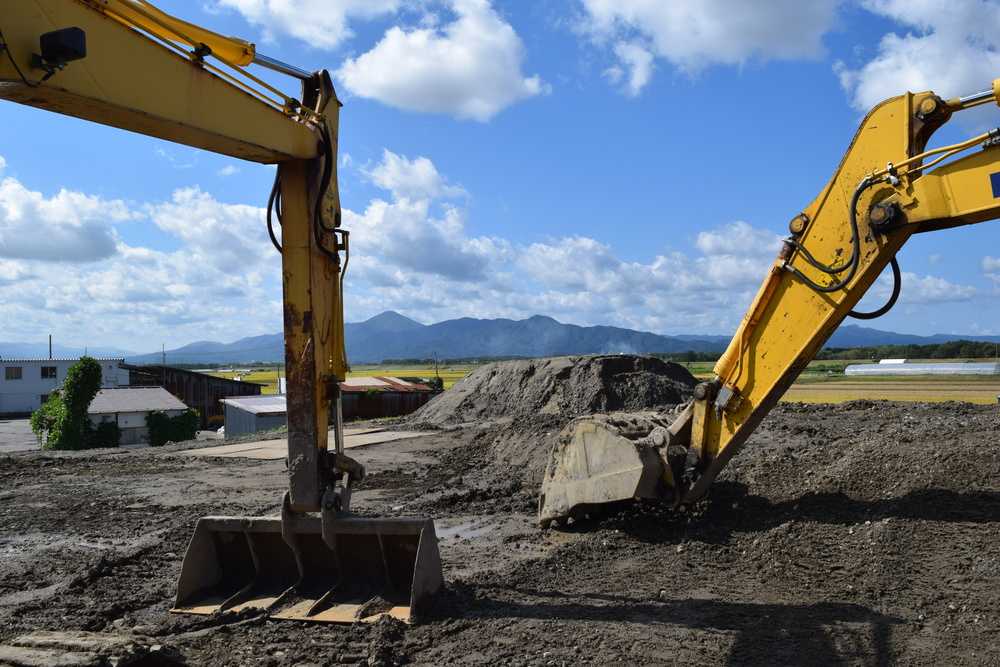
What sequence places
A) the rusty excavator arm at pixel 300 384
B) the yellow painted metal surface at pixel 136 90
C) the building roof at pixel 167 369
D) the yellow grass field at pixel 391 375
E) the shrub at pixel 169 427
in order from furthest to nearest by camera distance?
the yellow grass field at pixel 391 375
the building roof at pixel 167 369
the shrub at pixel 169 427
the rusty excavator arm at pixel 300 384
the yellow painted metal surface at pixel 136 90

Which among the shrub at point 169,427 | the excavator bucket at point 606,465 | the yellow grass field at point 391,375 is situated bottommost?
the shrub at point 169,427

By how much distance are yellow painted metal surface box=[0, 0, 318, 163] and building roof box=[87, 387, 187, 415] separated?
96.1 feet

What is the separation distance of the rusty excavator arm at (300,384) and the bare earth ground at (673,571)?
0.37 m

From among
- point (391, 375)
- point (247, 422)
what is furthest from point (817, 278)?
point (391, 375)

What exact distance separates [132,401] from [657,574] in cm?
3267

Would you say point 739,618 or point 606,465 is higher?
point 606,465

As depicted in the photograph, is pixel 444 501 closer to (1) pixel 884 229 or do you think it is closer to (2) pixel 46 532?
(2) pixel 46 532

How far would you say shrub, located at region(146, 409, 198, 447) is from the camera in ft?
102

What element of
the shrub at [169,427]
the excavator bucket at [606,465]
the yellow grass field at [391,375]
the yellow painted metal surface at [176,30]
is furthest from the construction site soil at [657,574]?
the yellow grass field at [391,375]

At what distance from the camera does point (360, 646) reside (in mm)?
5281

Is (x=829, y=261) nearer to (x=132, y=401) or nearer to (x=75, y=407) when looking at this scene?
(x=75, y=407)

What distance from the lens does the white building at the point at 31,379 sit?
49000 mm

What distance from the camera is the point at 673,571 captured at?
266 inches

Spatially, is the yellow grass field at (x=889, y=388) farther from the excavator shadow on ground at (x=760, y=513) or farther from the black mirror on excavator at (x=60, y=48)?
the black mirror on excavator at (x=60, y=48)
